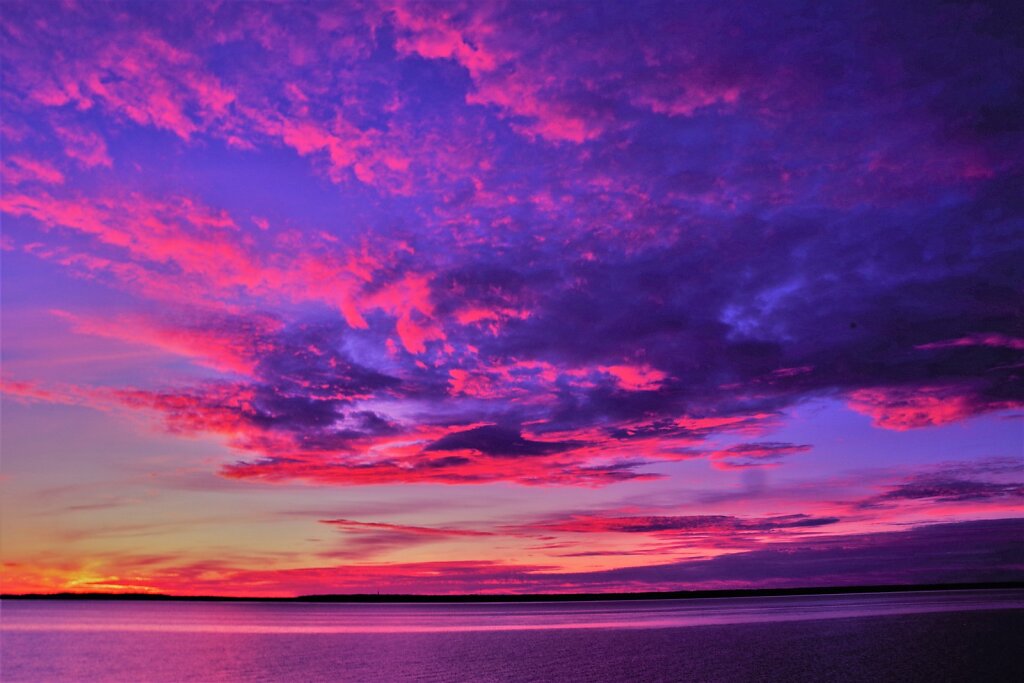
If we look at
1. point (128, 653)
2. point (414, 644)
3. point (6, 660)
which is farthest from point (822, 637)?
point (6, 660)

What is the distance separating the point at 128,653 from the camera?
77.4 metres

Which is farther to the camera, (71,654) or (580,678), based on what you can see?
(71,654)

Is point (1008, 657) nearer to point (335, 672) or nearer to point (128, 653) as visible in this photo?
point (335, 672)

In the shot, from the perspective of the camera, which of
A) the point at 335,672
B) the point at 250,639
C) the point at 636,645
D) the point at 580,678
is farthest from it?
the point at 250,639

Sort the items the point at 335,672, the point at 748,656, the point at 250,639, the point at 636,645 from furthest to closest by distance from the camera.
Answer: the point at 250,639 → the point at 636,645 → the point at 748,656 → the point at 335,672

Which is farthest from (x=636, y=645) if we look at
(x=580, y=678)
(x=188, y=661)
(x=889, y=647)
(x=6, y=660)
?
(x=6, y=660)

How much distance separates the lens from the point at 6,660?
68.0 meters

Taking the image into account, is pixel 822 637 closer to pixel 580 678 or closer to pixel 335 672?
pixel 580 678

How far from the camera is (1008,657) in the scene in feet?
197

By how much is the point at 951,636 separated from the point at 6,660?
9938 centimetres

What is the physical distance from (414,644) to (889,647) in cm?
5171

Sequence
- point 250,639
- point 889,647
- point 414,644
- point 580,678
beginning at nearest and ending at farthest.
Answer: point 580,678 → point 889,647 → point 414,644 → point 250,639

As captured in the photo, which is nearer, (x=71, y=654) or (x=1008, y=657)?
(x=1008, y=657)

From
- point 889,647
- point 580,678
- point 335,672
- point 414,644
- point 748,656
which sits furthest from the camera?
point 414,644
